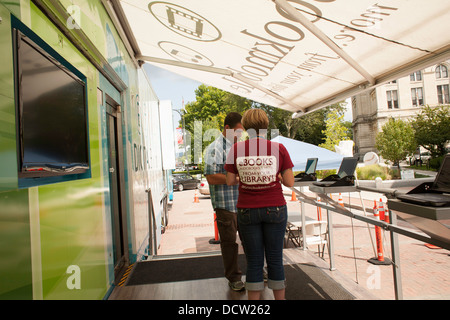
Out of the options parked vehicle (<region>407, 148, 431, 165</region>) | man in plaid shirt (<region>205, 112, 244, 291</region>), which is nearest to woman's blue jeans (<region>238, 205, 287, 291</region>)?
man in plaid shirt (<region>205, 112, 244, 291</region>)

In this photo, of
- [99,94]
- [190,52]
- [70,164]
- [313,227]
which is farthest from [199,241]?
[70,164]

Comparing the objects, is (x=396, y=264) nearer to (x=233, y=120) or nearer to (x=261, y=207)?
(x=261, y=207)

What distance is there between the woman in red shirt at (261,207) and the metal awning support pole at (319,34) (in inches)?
51.6

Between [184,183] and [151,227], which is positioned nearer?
[151,227]

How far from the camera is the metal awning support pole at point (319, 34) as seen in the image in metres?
2.81

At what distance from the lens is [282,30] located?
131 inches

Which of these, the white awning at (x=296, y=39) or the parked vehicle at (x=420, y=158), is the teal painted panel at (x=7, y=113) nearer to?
the white awning at (x=296, y=39)

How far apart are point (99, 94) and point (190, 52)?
2421 millimetres

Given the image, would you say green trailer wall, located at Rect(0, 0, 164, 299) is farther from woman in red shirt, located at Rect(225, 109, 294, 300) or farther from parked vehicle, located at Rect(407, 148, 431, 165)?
parked vehicle, located at Rect(407, 148, 431, 165)

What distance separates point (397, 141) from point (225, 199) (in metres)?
29.7

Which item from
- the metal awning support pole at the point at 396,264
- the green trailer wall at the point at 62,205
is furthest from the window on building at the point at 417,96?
the metal awning support pole at the point at 396,264

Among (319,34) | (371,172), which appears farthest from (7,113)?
(371,172)

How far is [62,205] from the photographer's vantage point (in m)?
1.91
